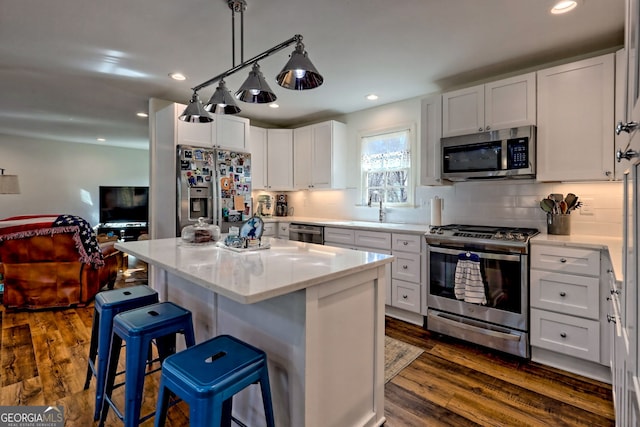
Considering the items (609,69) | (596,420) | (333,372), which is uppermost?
(609,69)

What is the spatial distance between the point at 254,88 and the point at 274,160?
3.05 metres

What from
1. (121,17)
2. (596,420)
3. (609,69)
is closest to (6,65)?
(121,17)

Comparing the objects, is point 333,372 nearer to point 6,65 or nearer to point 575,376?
point 575,376

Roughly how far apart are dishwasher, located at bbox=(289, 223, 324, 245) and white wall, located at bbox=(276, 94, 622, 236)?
683 mm

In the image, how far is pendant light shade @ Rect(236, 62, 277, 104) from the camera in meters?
1.80

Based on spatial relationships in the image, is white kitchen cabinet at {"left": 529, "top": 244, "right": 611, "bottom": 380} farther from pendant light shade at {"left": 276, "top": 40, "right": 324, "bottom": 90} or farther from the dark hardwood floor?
pendant light shade at {"left": 276, "top": 40, "right": 324, "bottom": 90}

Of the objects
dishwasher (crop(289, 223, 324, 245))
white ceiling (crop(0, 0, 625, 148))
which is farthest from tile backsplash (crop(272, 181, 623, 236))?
white ceiling (crop(0, 0, 625, 148))

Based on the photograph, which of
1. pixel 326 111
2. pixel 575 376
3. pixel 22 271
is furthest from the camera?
pixel 326 111

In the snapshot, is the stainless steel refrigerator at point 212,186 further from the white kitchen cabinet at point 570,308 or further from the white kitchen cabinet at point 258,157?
the white kitchen cabinet at point 570,308

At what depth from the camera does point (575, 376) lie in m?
2.29

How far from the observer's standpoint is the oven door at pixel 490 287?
2488 millimetres

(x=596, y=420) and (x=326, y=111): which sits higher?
(x=326, y=111)

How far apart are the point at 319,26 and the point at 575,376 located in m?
3.08

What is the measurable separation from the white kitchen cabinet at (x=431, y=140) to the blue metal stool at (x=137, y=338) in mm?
2581
